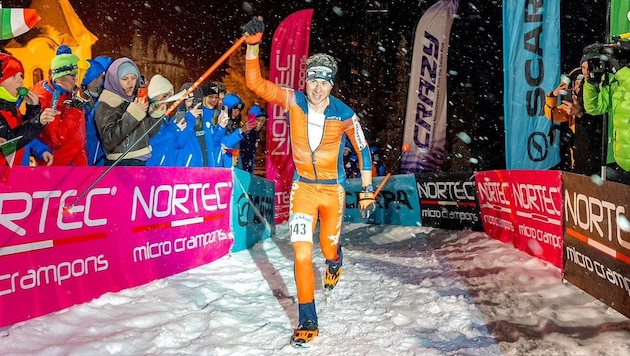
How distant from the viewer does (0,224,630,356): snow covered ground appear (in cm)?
362

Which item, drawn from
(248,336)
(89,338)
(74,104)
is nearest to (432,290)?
(248,336)

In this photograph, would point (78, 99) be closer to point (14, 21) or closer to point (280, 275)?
point (14, 21)

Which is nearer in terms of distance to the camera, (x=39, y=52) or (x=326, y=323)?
(x=326, y=323)

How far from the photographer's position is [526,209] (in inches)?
268

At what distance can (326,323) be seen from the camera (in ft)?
14.4

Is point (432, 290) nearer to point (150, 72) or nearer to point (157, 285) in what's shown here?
point (157, 285)

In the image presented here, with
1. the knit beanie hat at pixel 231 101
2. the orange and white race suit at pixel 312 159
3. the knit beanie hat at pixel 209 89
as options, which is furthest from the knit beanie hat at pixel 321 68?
the knit beanie hat at pixel 231 101

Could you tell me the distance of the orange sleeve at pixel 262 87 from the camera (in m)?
4.22

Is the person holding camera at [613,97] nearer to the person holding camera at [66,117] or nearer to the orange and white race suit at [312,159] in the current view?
the orange and white race suit at [312,159]

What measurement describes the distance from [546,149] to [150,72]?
1949 inches

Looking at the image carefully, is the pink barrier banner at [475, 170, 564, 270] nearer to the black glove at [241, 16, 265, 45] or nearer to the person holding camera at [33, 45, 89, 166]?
the black glove at [241, 16, 265, 45]

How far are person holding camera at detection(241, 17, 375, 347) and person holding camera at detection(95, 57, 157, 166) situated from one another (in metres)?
2.08

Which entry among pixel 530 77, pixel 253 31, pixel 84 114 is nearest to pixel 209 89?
pixel 84 114

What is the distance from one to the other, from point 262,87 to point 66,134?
3132 mm
